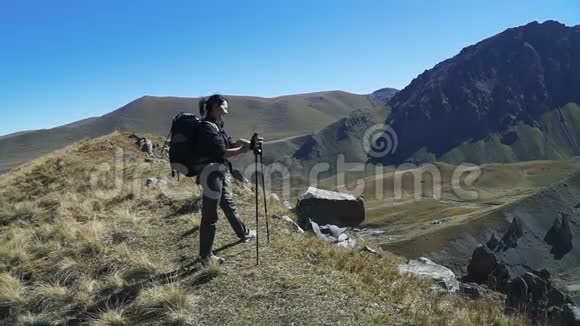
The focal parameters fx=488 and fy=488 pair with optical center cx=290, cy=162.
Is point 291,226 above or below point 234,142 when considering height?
below

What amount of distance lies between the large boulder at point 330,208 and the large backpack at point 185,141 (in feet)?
36.7

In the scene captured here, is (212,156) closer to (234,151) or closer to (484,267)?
(234,151)

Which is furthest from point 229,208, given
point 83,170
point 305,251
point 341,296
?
point 83,170

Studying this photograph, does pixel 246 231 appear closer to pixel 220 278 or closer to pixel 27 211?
pixel 220 278

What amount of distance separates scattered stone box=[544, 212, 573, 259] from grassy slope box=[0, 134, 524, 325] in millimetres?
132469

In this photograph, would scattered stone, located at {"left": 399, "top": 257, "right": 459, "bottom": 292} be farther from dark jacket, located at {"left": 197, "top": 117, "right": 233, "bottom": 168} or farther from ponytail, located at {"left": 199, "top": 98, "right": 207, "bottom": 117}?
ponytail, located at {"left": 199, "top": 98, "right": 207, "bottom": 117}

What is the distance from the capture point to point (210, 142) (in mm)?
8758

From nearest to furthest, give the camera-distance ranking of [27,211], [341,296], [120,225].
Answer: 1. [341,296]
2. [120,225]
3. [27,211]

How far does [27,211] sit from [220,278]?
9966 millimetres

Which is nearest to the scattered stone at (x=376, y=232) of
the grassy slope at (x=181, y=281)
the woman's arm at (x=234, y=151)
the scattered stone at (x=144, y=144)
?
the scattered stone at (x=144, y=144)

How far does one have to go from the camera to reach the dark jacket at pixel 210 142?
28.8 feet

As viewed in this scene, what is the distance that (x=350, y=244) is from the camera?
1612 cm

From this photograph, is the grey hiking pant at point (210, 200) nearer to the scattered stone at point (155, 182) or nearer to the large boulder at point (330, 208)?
the scattered stone at point (155, 182)

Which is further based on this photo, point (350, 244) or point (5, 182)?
point (5, 182)
